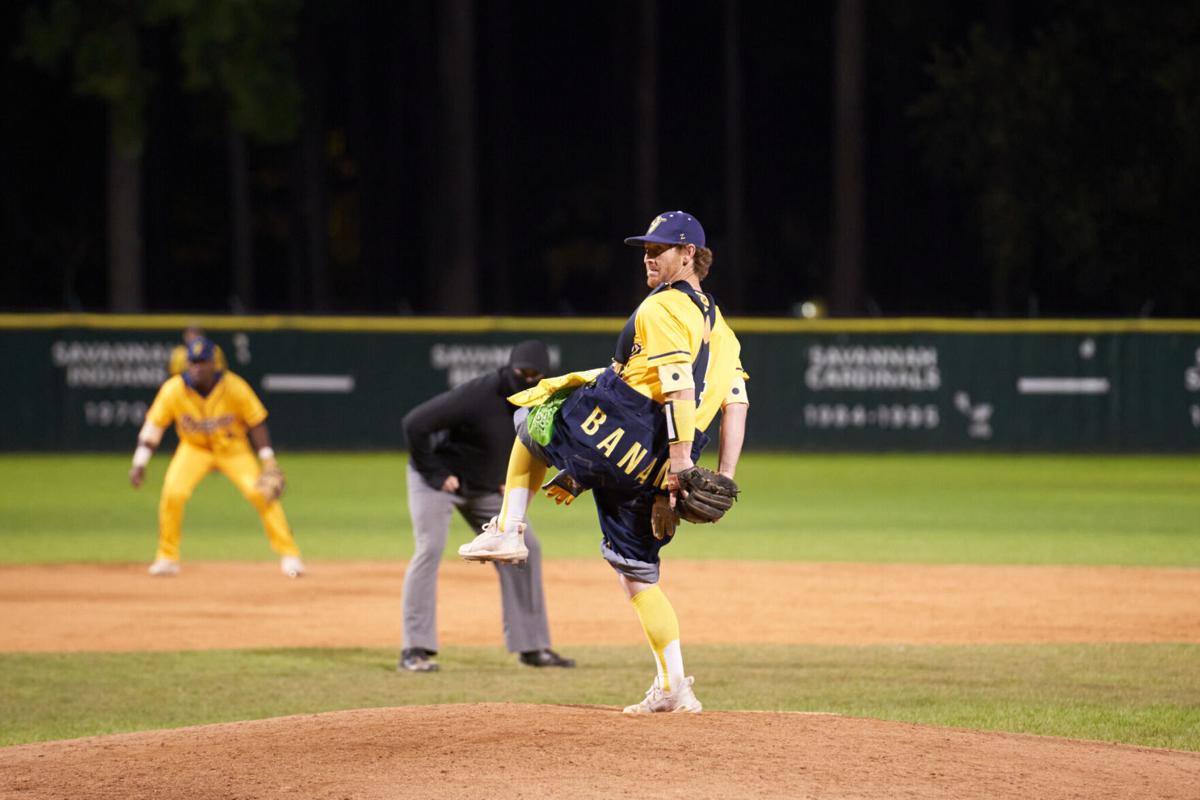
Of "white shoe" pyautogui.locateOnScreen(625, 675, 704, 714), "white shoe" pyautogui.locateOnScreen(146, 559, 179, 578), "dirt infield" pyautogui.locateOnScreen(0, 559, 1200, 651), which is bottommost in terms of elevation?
"dirt infield" pyautogui.locateOnScreen(0, 559, 1200, 651)

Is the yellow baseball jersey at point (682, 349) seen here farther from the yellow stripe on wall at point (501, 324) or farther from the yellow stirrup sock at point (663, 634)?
the yellow stripe on wall at point (501, 324)

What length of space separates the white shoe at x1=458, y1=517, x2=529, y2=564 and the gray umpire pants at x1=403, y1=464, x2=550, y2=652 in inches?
108

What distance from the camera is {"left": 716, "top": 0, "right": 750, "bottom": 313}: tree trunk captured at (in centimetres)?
5169

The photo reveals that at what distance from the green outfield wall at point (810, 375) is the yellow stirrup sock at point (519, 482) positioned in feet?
66.7

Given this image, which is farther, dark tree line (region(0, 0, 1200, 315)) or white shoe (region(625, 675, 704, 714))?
dark tree line (region(0, 0, 1200, 315))

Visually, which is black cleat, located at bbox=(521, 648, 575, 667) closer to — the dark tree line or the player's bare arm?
the player's bare arm

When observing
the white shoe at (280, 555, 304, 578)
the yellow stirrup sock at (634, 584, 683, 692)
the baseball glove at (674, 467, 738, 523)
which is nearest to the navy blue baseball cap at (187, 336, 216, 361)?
the white shoe at (280, 555, 304, 578)

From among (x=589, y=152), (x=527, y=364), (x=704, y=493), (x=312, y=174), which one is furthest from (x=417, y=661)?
(x=589, y=152)

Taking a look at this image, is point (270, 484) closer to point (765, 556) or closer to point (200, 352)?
point (200, 352)

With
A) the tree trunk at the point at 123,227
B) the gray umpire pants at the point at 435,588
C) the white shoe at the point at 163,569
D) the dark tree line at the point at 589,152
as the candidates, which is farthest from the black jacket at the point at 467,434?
the tree trunk at the point at 123,227

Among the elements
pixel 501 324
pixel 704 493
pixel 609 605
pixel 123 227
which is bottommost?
pixel 609 605

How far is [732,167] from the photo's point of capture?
54.2 metres

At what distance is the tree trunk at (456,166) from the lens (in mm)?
35594

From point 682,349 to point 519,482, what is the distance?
43.1 inches
